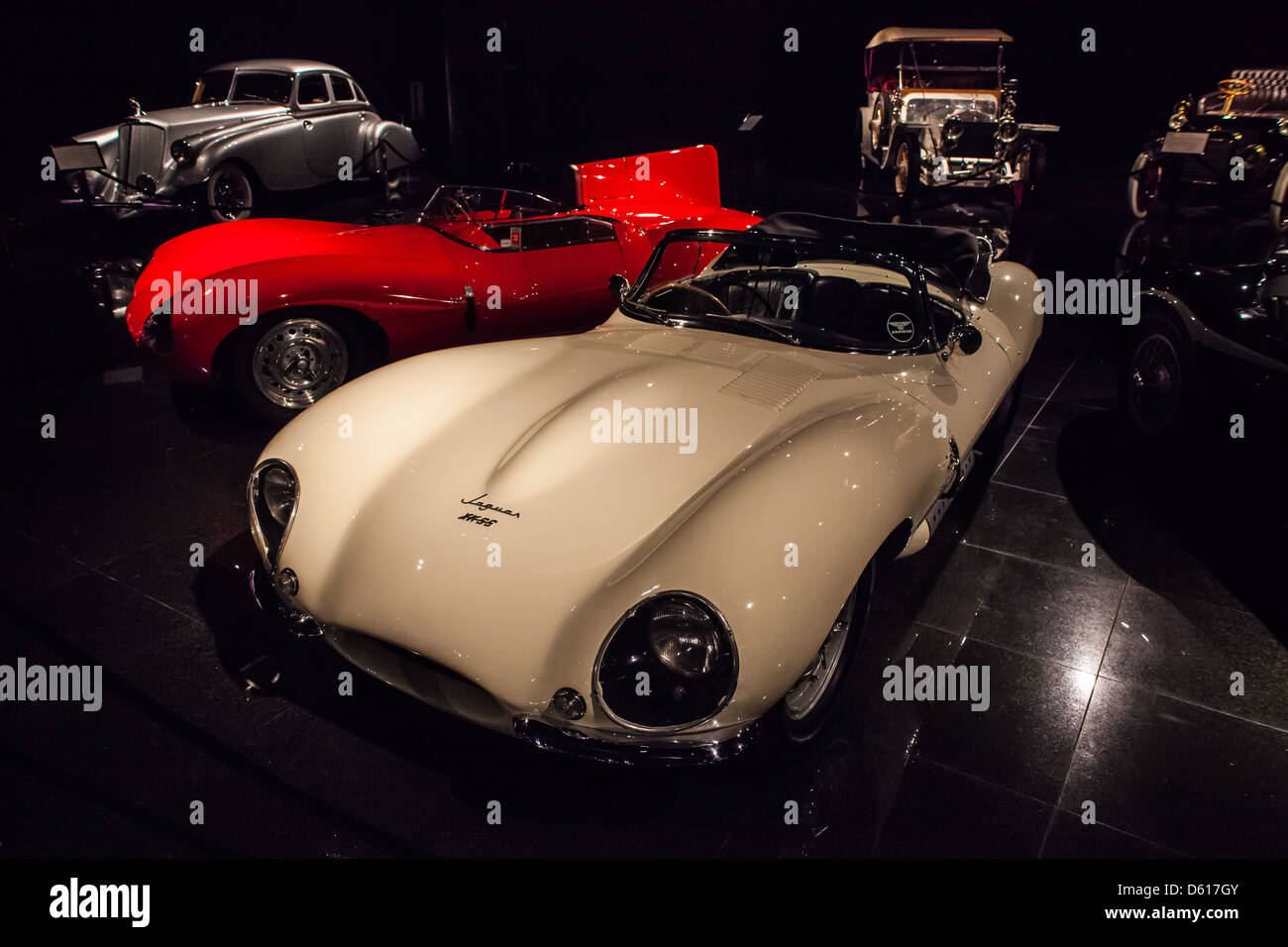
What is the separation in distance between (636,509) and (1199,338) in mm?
2959

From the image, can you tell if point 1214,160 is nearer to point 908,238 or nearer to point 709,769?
point 908,238

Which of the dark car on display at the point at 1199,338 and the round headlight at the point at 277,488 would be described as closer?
the round headlight at the point at 277,488

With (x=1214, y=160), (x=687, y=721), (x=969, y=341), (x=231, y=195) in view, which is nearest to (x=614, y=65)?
(x=231, y=195)

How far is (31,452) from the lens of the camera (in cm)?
380

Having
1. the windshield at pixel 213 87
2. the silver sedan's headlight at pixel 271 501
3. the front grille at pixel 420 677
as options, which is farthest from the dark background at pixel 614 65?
the front grille at pixel 420 677

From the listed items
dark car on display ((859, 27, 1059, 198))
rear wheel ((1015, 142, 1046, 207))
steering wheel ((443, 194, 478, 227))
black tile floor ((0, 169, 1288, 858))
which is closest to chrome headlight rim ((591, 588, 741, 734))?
black tile floor ((0, 169, 1288, 858))

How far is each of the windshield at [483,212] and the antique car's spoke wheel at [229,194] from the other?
13.4 ft

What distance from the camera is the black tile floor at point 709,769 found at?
2.00m

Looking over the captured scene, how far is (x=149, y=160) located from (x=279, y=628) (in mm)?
7259

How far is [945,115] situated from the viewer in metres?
10.2

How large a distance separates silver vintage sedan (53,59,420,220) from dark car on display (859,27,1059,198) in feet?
20.1

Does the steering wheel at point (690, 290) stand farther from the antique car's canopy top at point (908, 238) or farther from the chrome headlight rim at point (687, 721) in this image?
the chrome headlight rim at point (687, 721)
